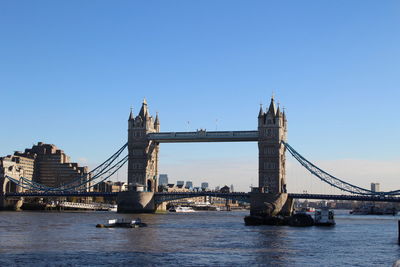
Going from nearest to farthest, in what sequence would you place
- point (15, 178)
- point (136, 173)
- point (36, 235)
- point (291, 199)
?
point (36, 235)
point (291, 199)
point (136, 173)
point (15, 178)

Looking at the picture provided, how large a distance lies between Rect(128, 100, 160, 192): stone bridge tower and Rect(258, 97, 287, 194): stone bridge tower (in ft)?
88.3

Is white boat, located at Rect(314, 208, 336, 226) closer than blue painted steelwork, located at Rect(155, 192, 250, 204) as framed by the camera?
Yes

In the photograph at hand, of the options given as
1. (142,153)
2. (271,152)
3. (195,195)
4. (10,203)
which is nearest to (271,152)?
(271,152)

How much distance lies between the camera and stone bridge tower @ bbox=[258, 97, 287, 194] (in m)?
143

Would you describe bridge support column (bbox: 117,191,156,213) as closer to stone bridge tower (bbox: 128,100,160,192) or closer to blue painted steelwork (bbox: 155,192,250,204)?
blue painted steelwork (bbox: 155,192,250,204)

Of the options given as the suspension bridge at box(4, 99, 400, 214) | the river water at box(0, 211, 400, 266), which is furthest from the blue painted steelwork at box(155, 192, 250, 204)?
the river water at box(0, 211, 400, 266)

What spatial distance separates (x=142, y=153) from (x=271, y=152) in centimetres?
3087

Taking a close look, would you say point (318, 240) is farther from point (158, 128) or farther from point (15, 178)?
point (15, 178)

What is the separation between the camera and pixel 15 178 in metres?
193

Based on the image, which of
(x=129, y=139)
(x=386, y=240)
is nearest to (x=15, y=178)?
(x=129, y=139)

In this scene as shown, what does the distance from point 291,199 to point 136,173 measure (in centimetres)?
3777

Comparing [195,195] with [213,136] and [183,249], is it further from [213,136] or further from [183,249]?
[183,249]

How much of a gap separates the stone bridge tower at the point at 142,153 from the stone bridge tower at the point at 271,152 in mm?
26915

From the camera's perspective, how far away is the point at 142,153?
154m
